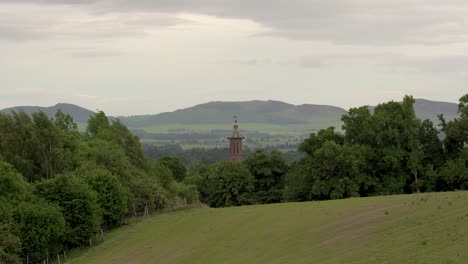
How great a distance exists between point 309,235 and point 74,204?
105 ft

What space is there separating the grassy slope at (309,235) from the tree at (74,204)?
277cm

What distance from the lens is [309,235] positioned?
209 ft

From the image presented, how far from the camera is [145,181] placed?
380ft

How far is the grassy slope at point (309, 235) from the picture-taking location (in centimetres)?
4825

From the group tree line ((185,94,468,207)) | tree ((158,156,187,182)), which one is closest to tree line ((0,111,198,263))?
tree line ((185,94,468,207))

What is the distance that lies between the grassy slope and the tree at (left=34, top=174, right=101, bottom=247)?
2.77m

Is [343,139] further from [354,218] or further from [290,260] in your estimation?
[290,260]

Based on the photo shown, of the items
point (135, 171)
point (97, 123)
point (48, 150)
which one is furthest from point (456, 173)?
point (97, 123)

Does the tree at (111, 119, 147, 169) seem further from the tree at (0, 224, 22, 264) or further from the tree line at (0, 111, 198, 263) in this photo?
the tree at (0, 224, 22, 264)

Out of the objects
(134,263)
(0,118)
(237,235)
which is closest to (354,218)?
(237,235)

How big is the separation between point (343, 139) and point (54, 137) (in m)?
44.9

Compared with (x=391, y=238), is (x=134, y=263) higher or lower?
lower

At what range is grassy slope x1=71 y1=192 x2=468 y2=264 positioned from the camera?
4825cm

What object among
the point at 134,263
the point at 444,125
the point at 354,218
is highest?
the point at 444,125
